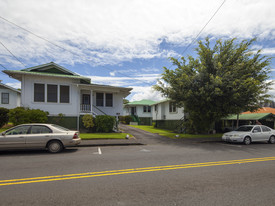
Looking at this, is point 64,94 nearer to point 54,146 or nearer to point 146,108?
point 54,146

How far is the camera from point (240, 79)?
13289 millimetres

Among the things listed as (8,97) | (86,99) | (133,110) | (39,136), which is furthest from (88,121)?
(133,110)

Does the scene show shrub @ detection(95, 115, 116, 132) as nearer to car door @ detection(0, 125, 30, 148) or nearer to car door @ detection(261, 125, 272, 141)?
car door @ detection(0, 125, 30, 148)

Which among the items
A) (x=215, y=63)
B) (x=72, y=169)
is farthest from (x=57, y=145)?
(x=215, y=63)

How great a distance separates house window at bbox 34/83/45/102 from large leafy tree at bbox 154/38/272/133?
10.4 meters

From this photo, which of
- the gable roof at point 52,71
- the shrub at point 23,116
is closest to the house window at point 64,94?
the gable roof at point 52,71

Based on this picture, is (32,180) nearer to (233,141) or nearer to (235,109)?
(233,141)

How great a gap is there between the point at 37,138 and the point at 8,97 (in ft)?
76.3

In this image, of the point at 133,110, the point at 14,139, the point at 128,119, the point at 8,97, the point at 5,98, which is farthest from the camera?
the point at 133,110

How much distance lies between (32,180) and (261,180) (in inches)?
244

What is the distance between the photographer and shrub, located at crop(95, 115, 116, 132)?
16281 mm

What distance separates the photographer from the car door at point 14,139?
27.1 ft

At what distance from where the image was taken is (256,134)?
43.1ft

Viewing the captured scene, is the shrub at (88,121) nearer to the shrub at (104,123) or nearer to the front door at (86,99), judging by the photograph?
the shrub at (104,123)
